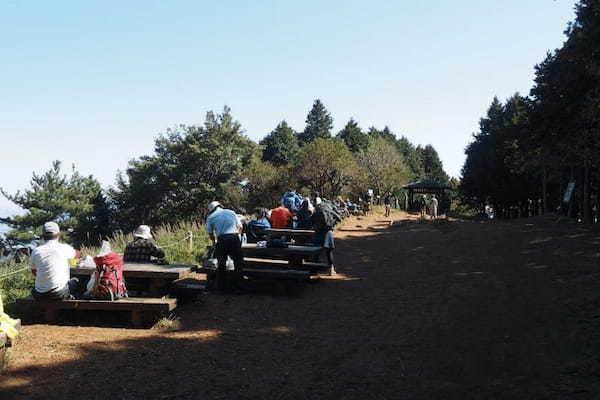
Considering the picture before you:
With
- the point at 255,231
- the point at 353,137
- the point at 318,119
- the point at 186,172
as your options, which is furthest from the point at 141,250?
→ the point at 318,119

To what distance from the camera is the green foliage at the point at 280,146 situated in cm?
6094

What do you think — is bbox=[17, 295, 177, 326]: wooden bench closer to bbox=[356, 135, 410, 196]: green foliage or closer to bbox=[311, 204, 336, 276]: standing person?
bbox=[311, 204, 336, 276]: standing person

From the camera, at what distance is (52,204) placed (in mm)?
43156

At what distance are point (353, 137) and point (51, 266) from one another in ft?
200

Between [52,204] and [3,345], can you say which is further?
[52,204]

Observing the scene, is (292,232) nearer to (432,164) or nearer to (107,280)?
(107,280)

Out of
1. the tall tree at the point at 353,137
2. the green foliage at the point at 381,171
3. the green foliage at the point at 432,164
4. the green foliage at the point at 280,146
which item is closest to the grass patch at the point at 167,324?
the green foliage at the point at 381,171

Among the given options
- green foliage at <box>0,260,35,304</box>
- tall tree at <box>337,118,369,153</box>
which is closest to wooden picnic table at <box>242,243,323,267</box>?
green foliage at <box>0,260,35,304</box>

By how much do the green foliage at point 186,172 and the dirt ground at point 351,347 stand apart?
32.6 meters

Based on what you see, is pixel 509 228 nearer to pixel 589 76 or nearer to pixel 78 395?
pixel 589 76

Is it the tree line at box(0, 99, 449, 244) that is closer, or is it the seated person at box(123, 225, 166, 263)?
the seated person at box(123, 225, 166, 263)

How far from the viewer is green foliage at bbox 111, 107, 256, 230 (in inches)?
1620

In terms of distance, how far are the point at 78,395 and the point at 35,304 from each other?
8.98 ft

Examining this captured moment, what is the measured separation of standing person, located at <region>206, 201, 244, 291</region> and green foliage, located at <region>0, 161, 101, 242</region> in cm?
3774
